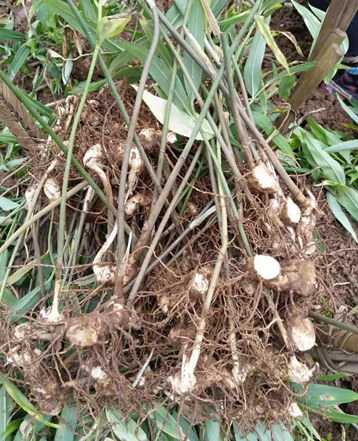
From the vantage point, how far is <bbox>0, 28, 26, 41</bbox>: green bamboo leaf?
107 cm

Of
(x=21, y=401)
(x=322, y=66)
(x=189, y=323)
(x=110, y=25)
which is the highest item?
(x=110, y=25)

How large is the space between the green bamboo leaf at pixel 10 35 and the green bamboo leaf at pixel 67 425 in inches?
35.4

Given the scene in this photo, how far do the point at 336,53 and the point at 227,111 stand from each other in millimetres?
232

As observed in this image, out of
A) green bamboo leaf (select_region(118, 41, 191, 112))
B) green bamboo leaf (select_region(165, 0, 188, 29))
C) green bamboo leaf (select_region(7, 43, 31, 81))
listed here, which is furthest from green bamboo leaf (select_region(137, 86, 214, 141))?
green bamboo leaf (select_region(7, 43, 31, 81))

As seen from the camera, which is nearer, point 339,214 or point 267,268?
point 267,268

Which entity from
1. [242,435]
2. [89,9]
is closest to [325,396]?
[242,435]

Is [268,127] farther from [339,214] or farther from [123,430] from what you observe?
[123,430]

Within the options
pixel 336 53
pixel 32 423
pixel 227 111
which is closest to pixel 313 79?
pixel 336 53

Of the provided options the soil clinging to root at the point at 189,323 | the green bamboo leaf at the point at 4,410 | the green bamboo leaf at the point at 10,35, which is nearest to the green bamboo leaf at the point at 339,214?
the soil clinging to root at the point at 189,323

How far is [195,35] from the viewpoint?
68cm

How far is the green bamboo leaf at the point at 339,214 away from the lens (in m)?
0.93

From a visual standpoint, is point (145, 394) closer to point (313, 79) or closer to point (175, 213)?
point (175, 213)

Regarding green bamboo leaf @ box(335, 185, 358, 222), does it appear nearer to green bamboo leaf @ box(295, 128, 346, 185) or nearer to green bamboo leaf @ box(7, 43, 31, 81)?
green bamboo leaf @ box(295, 128, 346, 185)

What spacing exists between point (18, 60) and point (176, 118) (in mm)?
617
